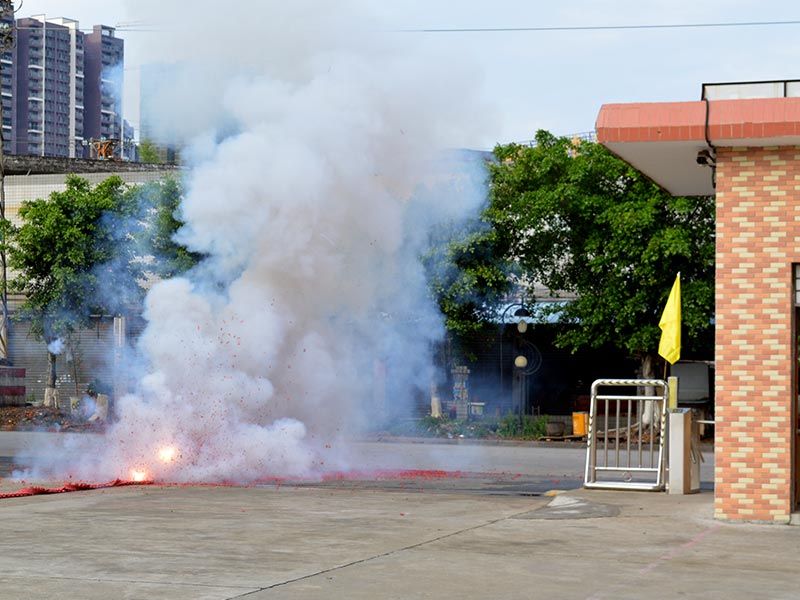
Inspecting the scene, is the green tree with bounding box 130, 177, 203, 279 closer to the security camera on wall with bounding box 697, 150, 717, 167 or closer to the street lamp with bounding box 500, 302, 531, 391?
the street lamp with bounding box 500, 302, 531, 391

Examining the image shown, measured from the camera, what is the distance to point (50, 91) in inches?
4562

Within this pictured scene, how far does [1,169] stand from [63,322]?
16.8 ft

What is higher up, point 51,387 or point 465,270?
point 465,270

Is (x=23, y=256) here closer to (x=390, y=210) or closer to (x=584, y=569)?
(x=390, y=210)

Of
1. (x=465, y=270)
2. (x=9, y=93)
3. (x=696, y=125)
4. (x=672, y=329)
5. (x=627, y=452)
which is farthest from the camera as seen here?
(x=9, y=93)

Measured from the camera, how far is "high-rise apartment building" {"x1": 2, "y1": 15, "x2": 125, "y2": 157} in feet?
371

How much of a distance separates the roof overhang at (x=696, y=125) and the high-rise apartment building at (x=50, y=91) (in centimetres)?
10681

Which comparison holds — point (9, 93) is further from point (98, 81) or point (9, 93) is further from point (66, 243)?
point (66, 243)

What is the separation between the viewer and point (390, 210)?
58.9 ft

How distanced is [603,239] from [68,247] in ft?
51.4

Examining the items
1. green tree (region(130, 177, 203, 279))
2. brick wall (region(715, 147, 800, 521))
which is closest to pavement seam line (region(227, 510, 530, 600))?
brick wall (region(715, 147, 800, 521))

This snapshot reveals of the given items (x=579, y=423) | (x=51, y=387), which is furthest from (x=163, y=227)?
(x=579, y=423)

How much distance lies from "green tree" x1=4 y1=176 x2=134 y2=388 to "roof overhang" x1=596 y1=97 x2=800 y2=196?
75.5 ft

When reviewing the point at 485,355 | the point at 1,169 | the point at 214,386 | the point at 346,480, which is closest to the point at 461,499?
the point at 346,480
